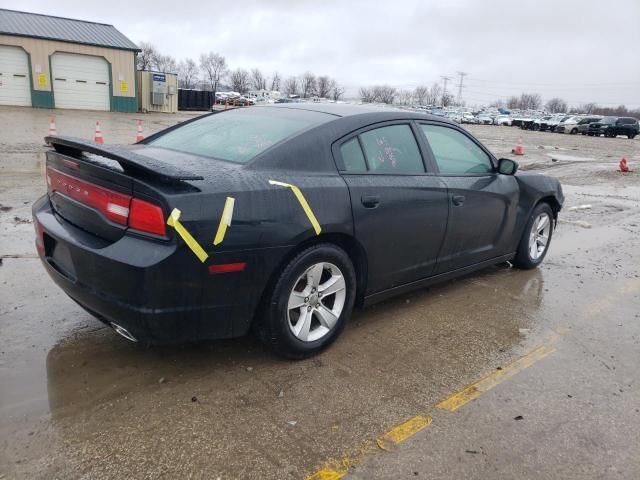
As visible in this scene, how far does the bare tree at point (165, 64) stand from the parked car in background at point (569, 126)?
71398 millimetres

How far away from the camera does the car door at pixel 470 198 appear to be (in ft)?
13.3

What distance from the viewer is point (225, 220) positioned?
2.65 m

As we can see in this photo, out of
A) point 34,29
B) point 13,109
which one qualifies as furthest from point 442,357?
point 34,29


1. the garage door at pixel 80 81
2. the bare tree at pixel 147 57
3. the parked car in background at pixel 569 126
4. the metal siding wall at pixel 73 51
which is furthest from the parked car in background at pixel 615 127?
the bare tree at pixel 147 57

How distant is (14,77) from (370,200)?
31836 millimetres

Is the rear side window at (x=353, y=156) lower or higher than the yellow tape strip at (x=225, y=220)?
higher

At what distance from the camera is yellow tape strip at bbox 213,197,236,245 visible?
2637 mm

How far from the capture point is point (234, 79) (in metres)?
110

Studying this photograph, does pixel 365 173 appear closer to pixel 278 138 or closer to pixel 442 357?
pixel 278 138

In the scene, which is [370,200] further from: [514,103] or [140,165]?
[514,103]

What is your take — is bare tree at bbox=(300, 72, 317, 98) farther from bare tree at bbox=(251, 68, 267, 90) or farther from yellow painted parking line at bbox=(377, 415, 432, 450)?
yellow painted parking line at bbox=(377, 415, 432, 450)

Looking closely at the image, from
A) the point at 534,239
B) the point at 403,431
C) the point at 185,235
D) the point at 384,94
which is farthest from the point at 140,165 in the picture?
the point at 384,94

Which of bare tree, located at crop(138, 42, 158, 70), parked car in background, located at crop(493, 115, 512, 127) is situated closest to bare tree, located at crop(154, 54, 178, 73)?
bare tree, located at crop(138, 42, 158, 70)

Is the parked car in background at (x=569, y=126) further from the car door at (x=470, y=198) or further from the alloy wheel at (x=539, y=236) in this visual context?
the car door at (x=470, y=198)
